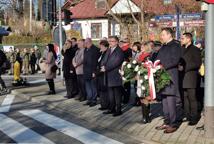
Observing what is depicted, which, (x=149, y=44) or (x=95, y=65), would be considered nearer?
(x=149, y=44)

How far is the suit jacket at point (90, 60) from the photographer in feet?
44.2

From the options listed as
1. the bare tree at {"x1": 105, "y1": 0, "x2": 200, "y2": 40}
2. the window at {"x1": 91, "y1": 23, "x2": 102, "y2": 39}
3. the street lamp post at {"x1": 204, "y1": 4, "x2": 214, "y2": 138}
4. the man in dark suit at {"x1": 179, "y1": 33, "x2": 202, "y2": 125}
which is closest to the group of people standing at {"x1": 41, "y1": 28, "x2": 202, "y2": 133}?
the man in dark suit at {"x1": 179, "y1": 33, "x2": 202, "y2": 125}

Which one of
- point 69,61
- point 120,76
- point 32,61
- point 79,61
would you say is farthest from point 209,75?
point 32,61

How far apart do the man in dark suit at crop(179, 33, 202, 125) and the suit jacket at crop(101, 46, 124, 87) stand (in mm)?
1769

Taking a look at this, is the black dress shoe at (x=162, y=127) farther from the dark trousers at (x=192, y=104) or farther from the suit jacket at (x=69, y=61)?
the suit jacket at (x=69, y=61)

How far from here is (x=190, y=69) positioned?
33.9 ft

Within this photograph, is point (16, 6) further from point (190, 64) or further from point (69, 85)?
point (190, 64)

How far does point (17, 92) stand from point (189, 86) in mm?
8946

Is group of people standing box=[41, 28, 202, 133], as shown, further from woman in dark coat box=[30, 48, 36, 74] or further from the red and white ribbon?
woman in dark coat box=[30, 48, 36, 74]

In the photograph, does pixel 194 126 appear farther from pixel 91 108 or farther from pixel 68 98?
pixel 68 98

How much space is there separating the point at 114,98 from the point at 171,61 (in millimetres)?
2812

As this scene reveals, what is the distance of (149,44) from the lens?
39.1ft

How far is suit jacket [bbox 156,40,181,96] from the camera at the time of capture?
9586mm

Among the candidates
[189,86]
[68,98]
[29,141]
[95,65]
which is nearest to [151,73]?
[189,86]
